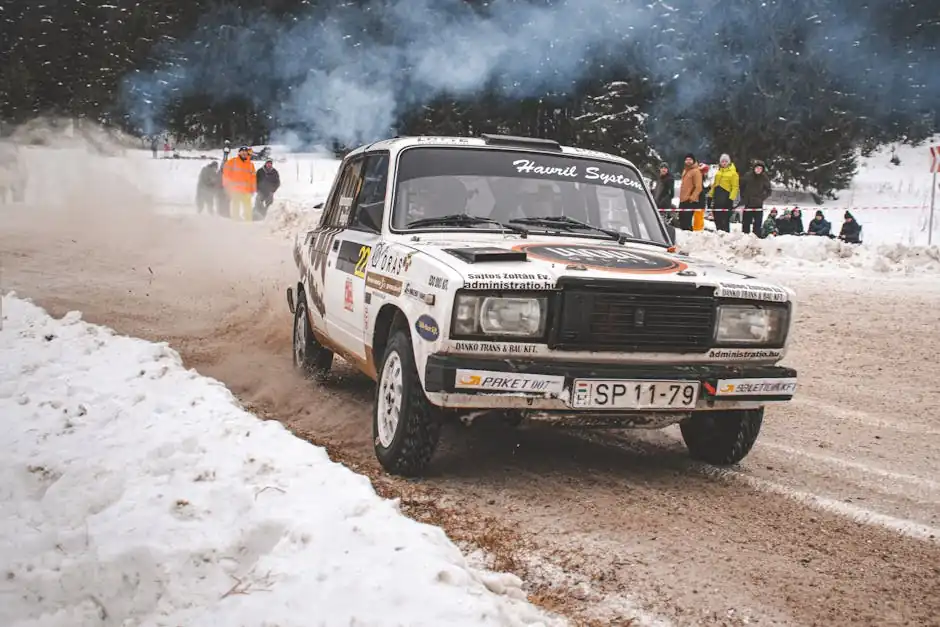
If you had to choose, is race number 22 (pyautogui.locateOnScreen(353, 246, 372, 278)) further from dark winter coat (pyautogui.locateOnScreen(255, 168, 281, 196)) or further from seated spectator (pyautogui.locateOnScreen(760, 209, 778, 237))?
dark winter coat (pyautogui.locateOnScreen(255, 168, 281, 196))

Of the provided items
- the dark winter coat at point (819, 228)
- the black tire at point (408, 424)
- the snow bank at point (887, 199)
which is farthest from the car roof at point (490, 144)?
the snow bank at point (887, 199)

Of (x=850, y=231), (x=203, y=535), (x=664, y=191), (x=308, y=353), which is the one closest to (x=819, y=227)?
(x=850, y=231)

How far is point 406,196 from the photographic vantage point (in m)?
5.27

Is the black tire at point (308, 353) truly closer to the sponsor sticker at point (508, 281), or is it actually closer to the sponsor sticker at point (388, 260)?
the sponsor sticker at point (388, 260)

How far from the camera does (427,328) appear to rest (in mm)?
4145

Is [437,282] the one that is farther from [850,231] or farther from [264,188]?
[264,188]

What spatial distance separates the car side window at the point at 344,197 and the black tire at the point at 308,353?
66cm

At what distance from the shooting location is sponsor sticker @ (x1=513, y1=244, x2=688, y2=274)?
14.1 ft

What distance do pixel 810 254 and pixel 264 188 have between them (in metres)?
14.7

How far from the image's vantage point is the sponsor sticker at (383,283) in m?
4.59

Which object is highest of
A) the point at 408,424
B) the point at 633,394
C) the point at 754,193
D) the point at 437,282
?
the point at 754,193

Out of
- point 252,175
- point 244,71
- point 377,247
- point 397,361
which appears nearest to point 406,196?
point 377,247

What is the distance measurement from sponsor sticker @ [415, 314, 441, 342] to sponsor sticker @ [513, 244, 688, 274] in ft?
2.02

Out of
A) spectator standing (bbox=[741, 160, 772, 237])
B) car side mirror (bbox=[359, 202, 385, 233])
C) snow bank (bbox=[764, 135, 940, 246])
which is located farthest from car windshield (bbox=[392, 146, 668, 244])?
snow bank (bbox=[764, 135, 940, 246])
